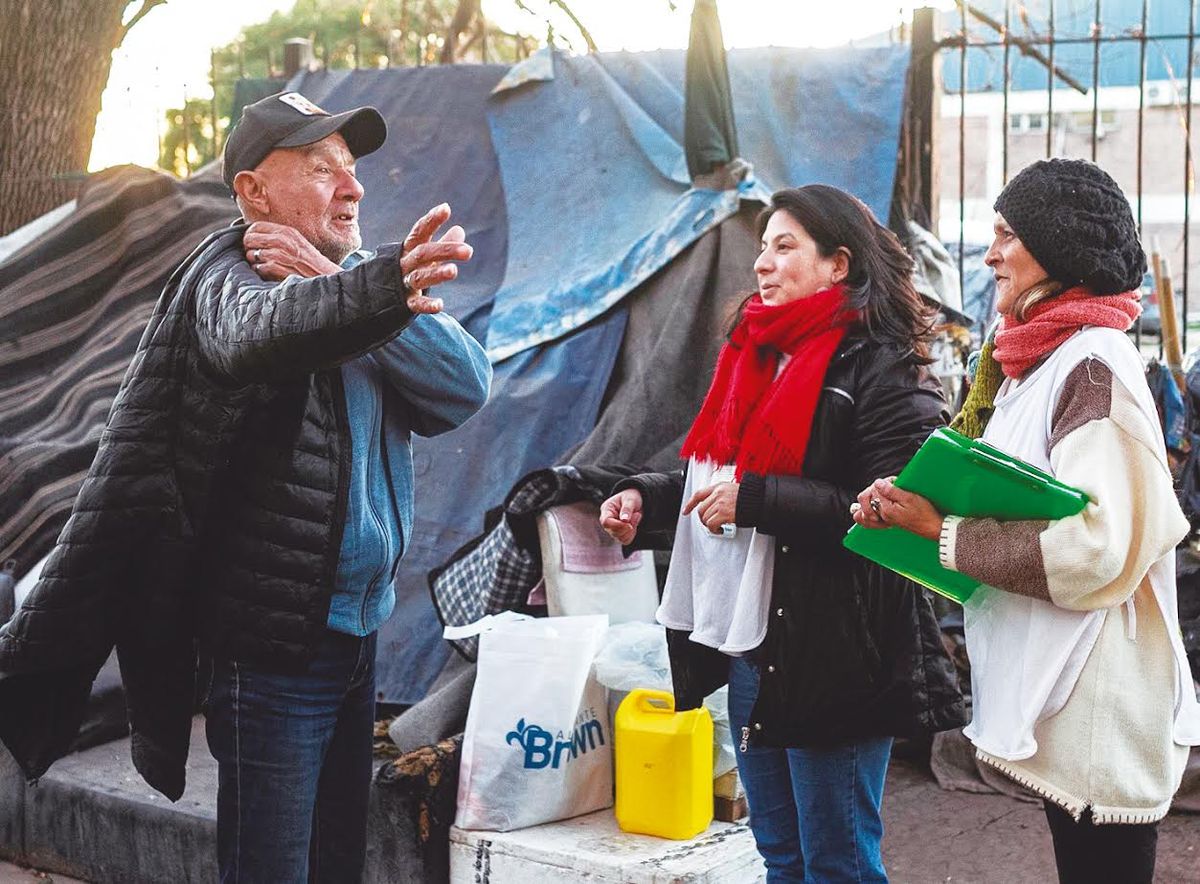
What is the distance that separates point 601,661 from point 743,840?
0.61 meters

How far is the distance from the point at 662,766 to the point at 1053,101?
30.4 feet

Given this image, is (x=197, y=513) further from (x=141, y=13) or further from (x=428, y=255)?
(x=141, y=13)

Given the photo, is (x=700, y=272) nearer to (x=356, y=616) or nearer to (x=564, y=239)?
(x=564, y=239)

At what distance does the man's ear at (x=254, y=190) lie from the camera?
2.69 m

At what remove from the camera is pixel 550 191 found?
574 centimetres

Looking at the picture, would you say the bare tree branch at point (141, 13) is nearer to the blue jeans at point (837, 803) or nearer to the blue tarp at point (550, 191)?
the blue tarp at point (550, 191)

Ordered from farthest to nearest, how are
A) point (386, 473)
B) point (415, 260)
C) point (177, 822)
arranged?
point (177, 822), point (386, 473), point (415, 260)

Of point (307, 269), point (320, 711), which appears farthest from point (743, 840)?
point (307, 269)

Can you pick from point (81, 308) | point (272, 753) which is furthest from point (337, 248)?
point (81, 308)

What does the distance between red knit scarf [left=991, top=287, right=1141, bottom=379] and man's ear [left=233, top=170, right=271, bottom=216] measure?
1445 mm

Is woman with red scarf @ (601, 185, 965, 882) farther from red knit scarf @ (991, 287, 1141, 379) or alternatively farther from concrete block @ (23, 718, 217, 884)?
concrete block @ (23, 718, 217, 884)

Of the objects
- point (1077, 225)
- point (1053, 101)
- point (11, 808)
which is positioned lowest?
point (11, 808)

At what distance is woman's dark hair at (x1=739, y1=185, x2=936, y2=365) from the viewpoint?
113 inches

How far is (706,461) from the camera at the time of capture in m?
3.02
